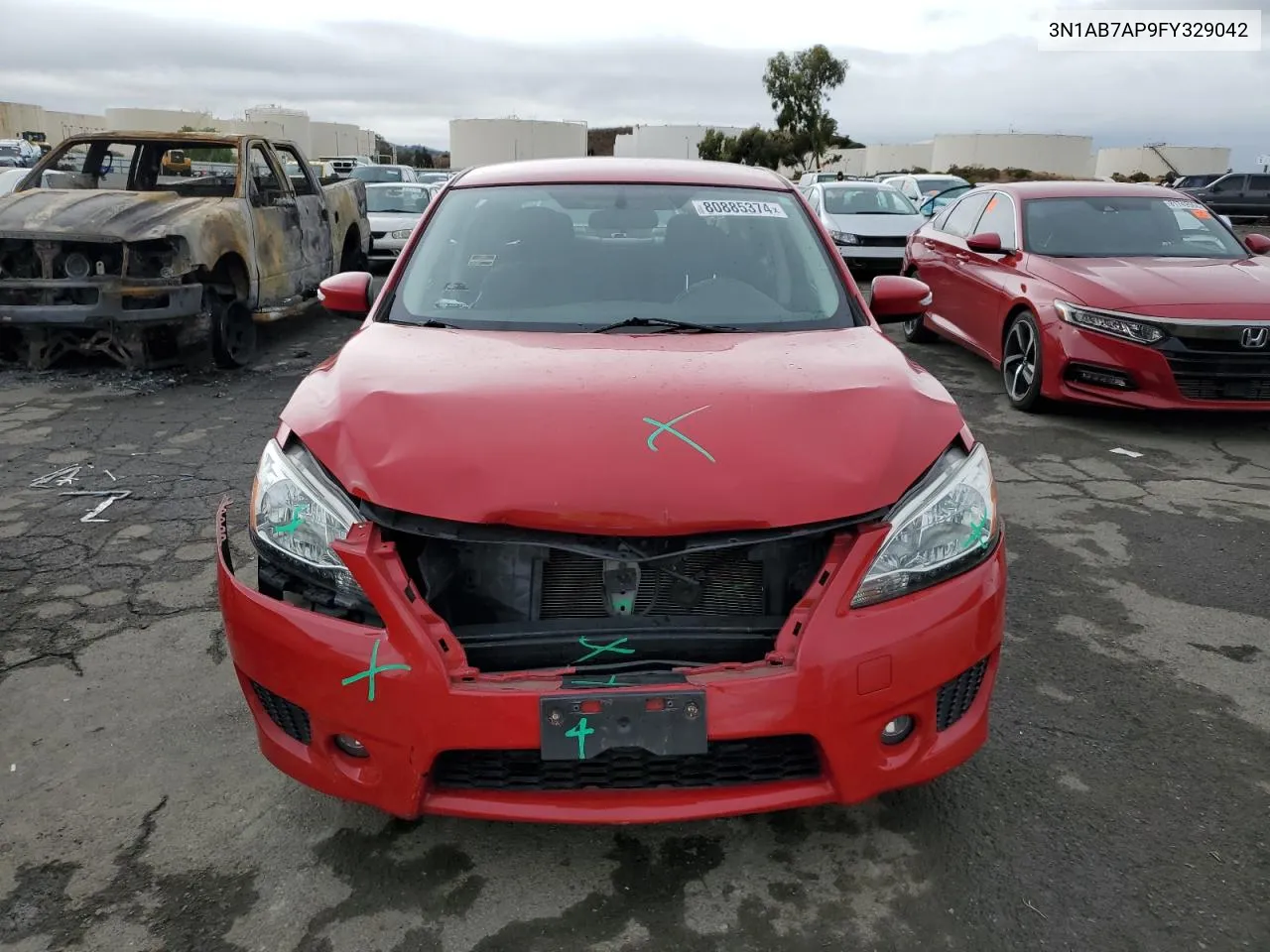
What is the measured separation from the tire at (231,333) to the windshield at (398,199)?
24.6 ft

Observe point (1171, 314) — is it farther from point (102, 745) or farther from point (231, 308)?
point (231, 308)

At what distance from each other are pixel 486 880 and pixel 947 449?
1444 mm

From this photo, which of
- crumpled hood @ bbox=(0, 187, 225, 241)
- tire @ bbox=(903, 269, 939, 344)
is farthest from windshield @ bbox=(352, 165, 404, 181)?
tire @ bbox=(903, 269, 939, 344)

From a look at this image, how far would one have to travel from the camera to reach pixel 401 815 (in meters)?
1.98

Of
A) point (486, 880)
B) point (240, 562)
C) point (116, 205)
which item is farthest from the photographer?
point (116, 205)

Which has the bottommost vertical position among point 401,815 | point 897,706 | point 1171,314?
point 401,815

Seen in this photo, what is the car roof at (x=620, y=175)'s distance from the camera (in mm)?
3584

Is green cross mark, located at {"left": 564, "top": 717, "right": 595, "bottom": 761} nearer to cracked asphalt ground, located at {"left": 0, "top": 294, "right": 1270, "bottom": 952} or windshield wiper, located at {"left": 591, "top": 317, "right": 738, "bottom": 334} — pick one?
cracked asphalt ground, located at {"left": 0, "top": 294, "right": 1270, "bottom": 952}

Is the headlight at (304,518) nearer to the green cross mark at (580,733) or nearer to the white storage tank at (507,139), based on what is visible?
the green cross mark at (580,733)

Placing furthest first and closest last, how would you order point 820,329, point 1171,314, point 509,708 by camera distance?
point 1171,314 → point 820,329 → point 509,708

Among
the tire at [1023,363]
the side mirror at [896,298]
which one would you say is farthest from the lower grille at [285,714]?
the tire at [1023,363]

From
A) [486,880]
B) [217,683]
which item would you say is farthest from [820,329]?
[217,683]

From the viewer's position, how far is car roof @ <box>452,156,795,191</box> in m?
3.58

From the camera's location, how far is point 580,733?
186 cm
